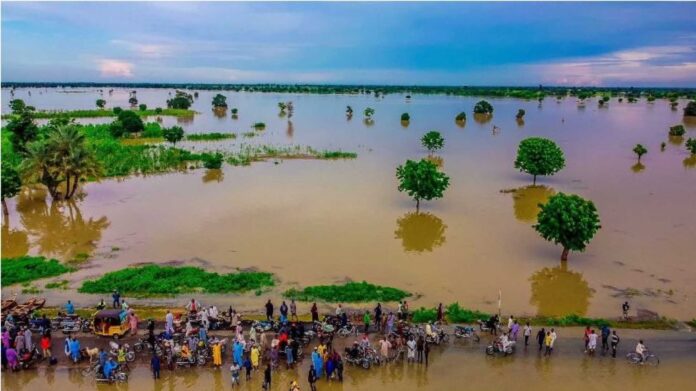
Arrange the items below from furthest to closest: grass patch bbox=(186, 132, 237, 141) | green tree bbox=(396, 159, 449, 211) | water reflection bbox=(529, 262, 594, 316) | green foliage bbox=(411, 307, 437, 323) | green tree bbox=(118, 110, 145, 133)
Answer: grass patch bbox=(186, 132, 237, 141) → green tree bbox=(118, 110, 145, 133) → green tree bbox=(396, 159, 449, 211) → water reflection bbox=(529, 262, 594, 316) → green foliage bbox=(411, 307, 437, 323)

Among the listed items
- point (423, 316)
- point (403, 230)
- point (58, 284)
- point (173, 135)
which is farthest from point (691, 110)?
point (58, 284)

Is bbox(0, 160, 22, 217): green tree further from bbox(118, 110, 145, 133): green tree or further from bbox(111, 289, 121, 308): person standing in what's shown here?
bbox(118, 110, 145, 133): green tree

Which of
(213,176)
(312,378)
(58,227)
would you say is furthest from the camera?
(213,176)

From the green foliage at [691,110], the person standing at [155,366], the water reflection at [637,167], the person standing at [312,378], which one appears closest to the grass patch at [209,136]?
the water reflection at [637,167]

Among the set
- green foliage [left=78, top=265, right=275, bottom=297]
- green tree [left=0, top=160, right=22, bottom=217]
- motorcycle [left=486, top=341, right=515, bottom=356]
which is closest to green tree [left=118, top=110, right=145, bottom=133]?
green tree [left=0, top=160, right=22, bottom=217]

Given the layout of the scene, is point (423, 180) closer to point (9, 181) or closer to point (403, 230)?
point (403, 230)

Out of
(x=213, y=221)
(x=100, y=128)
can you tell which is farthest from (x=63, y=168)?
(x=100, y=128)
